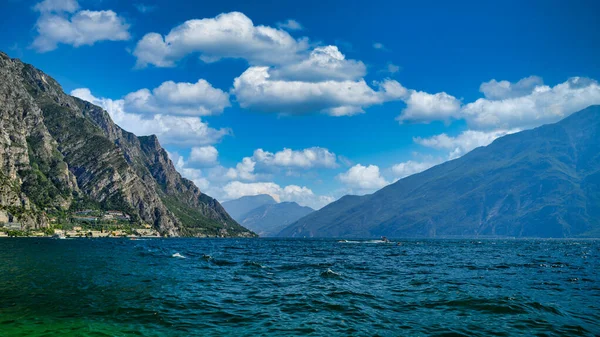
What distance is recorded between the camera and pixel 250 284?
4525 centimetres

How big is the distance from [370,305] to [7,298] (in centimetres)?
3094

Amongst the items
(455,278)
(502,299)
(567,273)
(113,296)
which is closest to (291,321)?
(113,296)

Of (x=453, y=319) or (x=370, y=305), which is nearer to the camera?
(x=453, y=319)

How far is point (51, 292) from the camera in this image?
35.6 meters

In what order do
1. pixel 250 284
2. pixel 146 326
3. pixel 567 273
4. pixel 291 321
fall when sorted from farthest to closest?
pixel 567 273
pixel 250 284
pixel 291 321
pixel 146 326

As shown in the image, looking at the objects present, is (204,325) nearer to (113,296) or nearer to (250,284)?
(113,296)

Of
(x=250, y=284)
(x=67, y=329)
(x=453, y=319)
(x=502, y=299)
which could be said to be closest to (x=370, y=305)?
(x=453, y=319)

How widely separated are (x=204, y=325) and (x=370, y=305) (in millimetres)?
14748

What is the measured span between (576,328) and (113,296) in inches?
1474

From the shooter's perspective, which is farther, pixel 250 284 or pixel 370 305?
pixel 250 284

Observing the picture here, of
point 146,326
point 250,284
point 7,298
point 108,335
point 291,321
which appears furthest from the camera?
point 250,284

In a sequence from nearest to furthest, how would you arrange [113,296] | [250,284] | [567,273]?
[113,296], [250,284], [567,273]

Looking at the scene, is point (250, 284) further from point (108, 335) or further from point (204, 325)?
point (108, 335)

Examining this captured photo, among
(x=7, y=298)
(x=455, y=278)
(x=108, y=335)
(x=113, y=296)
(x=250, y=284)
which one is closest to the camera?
(x=108, y=335)
